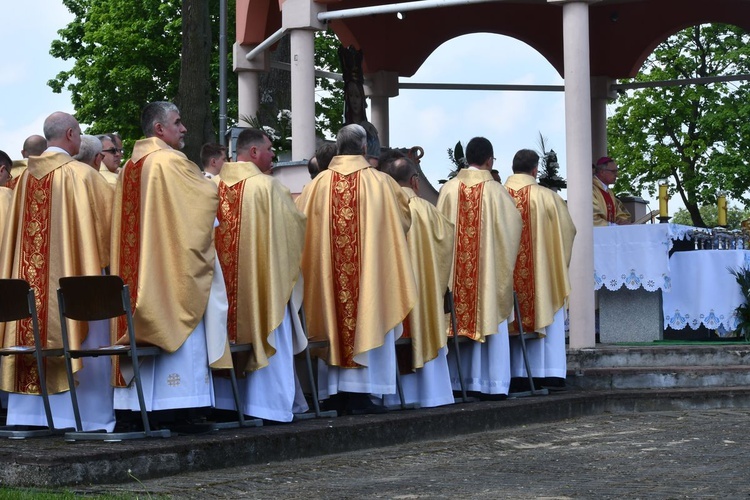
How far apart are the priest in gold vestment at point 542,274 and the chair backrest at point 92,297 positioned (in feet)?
14.8

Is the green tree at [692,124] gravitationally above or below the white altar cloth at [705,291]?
above

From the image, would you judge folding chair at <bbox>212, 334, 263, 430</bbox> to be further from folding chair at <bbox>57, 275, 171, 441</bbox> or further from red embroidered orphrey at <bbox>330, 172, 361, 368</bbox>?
red embroidered orphrey at <bbox>330, 172, 361, 368</bbox>

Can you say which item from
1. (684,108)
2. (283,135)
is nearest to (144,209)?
(283,135)

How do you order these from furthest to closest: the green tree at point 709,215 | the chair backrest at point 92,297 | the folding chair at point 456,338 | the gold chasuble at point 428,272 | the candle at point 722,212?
the green tree at point 709,215
the candle at point 722,212
the folding chair at point 456,338
the gold chasuble at point 428,272
the chair backrest at point 92,297

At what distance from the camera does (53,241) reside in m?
8.46

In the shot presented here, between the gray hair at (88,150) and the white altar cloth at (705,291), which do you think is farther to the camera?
the white altar cloth at (705,291)

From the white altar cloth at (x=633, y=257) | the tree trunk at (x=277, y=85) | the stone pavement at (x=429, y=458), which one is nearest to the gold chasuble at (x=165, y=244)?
the stone pavement at (x=429, y=458)

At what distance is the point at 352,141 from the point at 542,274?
2374mm

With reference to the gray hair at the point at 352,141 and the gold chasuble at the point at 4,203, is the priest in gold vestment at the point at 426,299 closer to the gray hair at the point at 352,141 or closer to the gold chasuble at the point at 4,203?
the gray hair at the point at 352,141

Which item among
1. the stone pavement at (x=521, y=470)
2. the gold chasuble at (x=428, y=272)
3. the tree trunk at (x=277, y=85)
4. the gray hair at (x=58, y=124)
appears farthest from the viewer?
the tree trunk at (x=277, y=85)

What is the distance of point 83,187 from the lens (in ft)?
27.8

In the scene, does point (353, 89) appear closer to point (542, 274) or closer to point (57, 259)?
point (542, 274)

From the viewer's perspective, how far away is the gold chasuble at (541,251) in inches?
449

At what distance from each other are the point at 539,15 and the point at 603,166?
5.24 meters
